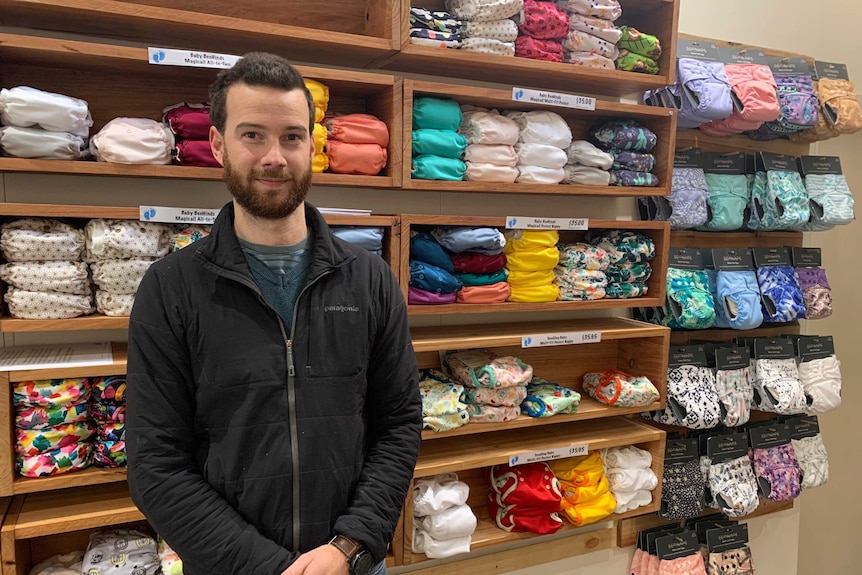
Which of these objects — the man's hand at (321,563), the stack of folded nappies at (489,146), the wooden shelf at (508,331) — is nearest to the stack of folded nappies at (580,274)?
the wooden shelf at (508,331)

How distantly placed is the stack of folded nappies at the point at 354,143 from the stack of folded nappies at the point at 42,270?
74cm

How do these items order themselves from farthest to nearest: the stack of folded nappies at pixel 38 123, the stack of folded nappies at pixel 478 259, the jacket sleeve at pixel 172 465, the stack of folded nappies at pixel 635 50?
the stack of folded nappies at pixel 635 50
the stack of folded nappies at pixel 478 259
the stack of folded nappies at pixel 38 123
the jacket sleeve at pixel 172 465

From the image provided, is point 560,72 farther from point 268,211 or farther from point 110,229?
point 110,229

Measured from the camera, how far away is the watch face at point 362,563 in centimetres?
127

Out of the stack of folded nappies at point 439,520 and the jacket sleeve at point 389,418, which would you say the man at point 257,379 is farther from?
the stack of folded nappies at point 439,520

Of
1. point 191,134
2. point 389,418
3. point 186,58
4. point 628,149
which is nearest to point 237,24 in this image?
point 186,58

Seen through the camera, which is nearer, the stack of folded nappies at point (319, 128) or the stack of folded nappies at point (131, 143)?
the stack of folded nappies at point (131, 143)

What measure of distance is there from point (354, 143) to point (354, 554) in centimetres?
116

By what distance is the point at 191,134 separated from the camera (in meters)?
1.69

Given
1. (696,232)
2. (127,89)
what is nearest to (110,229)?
(127,89)

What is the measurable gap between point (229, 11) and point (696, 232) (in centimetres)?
205

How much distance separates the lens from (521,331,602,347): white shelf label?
2123 mm

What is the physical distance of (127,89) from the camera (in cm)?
181

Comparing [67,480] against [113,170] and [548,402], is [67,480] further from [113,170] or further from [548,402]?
[548,402]
